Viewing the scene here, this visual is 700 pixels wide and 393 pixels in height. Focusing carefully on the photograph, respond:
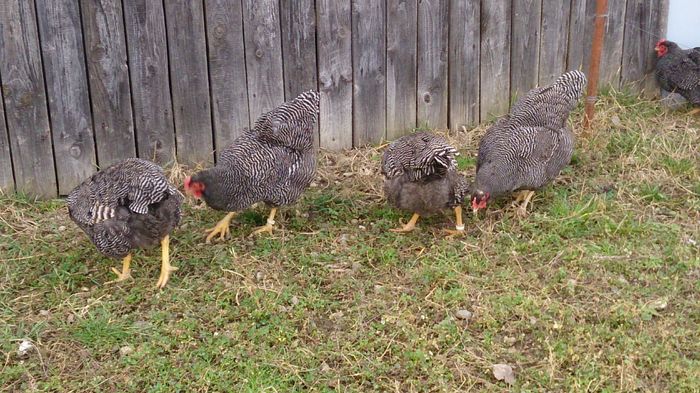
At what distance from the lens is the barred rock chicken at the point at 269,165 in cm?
489

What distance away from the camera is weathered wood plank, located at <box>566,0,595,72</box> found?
21.7ft

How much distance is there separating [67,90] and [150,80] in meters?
0.59

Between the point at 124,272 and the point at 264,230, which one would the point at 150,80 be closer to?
the point at 264,230

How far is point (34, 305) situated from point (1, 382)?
2.40 feet

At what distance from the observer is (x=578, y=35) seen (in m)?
6.71

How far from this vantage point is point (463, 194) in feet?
16.5

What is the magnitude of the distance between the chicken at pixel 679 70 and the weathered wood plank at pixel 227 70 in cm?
383

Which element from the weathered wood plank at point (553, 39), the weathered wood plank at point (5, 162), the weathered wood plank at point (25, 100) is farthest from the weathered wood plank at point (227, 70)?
the weathered wood plank at point (553, 39)

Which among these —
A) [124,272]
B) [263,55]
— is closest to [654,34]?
[263,55]

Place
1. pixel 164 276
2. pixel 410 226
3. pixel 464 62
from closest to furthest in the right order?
pixel 164 276, pixel 410 226, pixel 464 62

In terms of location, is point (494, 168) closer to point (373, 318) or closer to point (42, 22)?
point (373, 318)

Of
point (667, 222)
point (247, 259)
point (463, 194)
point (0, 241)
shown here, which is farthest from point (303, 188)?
point (667, 222)

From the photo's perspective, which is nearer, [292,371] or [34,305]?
[292,371]

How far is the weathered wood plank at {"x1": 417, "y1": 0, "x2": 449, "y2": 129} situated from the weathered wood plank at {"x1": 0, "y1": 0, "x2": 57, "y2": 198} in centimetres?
298
